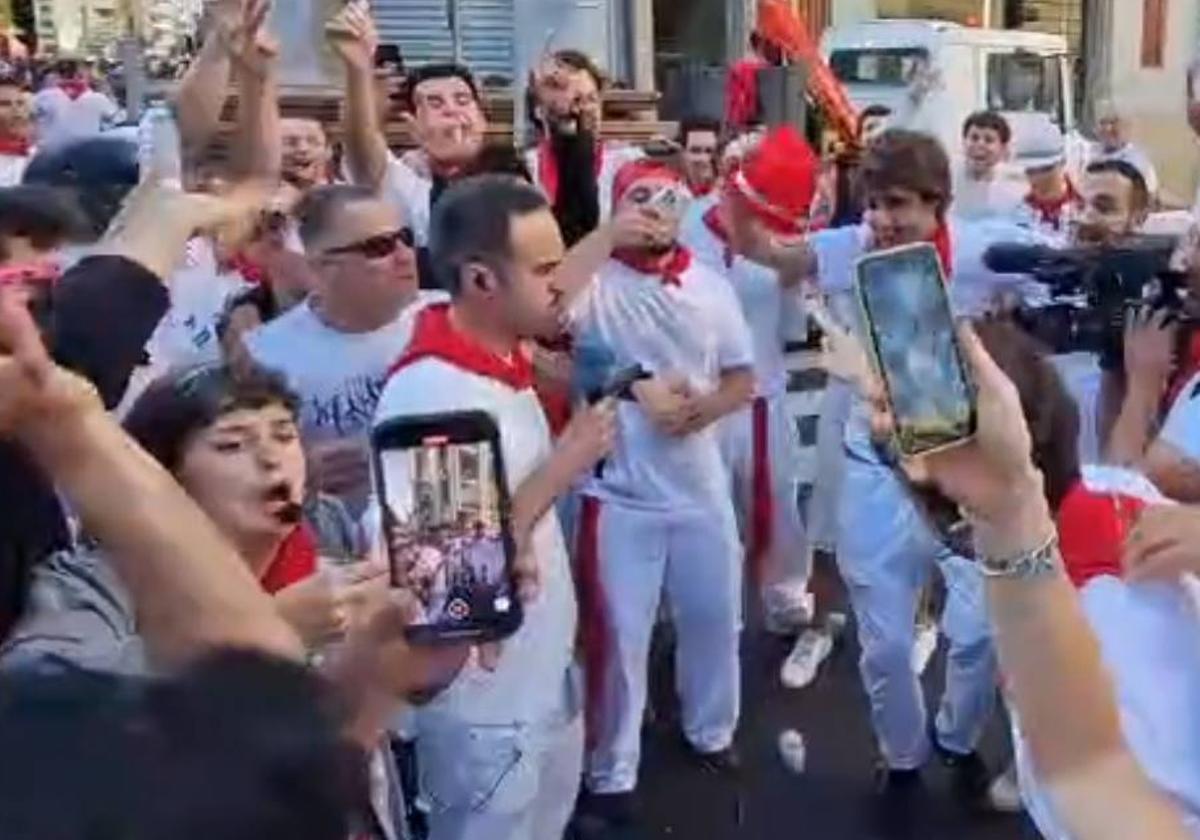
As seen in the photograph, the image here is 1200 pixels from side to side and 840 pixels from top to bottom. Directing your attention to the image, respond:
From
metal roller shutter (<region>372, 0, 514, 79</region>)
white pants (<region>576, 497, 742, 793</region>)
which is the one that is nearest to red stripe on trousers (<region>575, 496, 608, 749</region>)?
white pants (<region>576, 497, 742, 793</region>)

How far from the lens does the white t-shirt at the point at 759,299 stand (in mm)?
6160

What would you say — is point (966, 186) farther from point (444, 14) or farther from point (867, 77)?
point (867, 77)

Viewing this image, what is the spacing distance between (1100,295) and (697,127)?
4496 mm

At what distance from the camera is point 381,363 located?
12.7 feet

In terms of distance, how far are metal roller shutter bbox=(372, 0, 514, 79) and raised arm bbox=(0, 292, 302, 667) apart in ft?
36.2

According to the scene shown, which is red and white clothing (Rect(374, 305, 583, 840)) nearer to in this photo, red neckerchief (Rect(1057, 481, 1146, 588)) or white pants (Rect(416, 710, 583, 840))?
white pants (Rect(416, 710, 583, 840))

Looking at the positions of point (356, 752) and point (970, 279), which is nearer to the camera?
point (356, 752)

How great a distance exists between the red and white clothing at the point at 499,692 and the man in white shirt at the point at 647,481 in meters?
1.28

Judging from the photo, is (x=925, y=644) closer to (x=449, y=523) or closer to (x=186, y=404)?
(x=186, y=404)

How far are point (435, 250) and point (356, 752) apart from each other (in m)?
2.50

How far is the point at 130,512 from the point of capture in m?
1.88

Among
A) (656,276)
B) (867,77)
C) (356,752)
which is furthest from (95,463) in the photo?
(867,77)

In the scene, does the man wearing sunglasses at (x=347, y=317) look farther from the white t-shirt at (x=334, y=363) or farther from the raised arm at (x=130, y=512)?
the raised arm at (x=130, y=512)

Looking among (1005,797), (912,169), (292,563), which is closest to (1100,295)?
(912,169)
